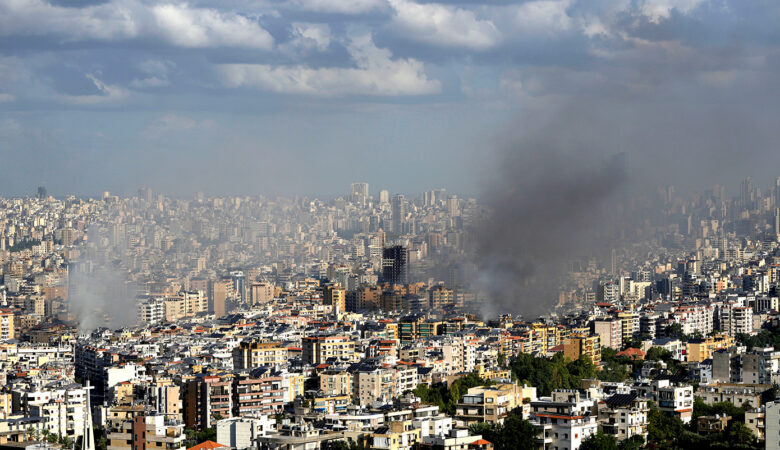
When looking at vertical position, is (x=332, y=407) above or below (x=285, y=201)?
below

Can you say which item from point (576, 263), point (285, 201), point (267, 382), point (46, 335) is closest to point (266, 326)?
point (46, 335)

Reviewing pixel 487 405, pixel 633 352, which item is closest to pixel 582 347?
pixel 633 352

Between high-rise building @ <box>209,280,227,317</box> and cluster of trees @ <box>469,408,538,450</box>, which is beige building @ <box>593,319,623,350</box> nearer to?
cluster of trees @ <box>469,408,538,450</box>

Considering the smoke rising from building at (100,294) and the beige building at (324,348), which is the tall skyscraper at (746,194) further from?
the beige building at (324,348)

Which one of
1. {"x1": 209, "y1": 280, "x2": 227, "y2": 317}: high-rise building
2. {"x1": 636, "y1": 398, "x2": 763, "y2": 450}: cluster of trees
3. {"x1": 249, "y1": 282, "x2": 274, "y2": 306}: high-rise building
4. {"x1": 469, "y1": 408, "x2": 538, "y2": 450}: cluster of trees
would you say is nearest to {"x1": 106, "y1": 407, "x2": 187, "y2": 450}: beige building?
{"x1": 469, "y1": 408, "x2": 538, "y2": 450}: cluster of trees

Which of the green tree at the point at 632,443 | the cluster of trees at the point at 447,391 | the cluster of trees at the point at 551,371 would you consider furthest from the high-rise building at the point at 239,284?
the green tree at the point at 632,443

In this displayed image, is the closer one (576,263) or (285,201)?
(576,263)

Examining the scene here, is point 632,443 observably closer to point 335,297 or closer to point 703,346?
point 703,346

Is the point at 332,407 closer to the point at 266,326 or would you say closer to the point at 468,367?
the point at 468,367
